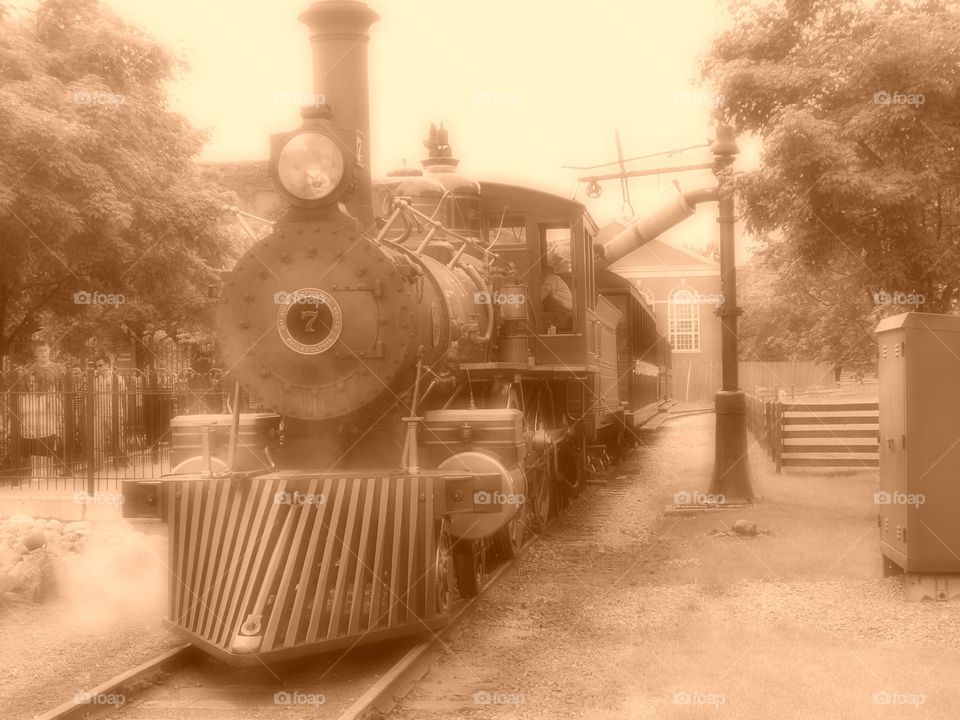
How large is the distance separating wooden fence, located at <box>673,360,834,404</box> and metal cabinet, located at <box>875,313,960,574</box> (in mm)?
33947

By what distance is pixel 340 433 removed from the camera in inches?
277

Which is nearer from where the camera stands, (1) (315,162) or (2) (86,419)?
(1) (315,162)

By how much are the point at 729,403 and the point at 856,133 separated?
352 cm

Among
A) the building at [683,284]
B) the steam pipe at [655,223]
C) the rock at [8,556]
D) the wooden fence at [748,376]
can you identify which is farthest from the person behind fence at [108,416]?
the building at [683,284]

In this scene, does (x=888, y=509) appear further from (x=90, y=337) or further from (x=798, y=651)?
(x=90, y=337)

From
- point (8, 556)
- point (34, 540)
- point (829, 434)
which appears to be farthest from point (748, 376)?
point (8, 556)

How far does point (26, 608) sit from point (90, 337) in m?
15.4

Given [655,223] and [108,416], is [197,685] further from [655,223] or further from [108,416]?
[655,223]

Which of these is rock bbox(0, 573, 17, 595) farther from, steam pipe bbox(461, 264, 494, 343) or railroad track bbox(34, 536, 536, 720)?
steam pipe bbox(461, 264, 494, 343)

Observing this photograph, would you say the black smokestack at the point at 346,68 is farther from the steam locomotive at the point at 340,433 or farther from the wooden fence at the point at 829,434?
the wooden fence at the point at 829,434

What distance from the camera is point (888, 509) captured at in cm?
774

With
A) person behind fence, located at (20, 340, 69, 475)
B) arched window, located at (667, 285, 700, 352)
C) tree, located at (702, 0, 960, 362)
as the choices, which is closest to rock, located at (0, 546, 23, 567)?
person behind fence, located at (20, 340, 69, 475)

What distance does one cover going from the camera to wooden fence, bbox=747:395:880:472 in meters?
15.1

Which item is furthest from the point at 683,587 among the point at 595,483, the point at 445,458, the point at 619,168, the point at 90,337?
the point at 90,337
